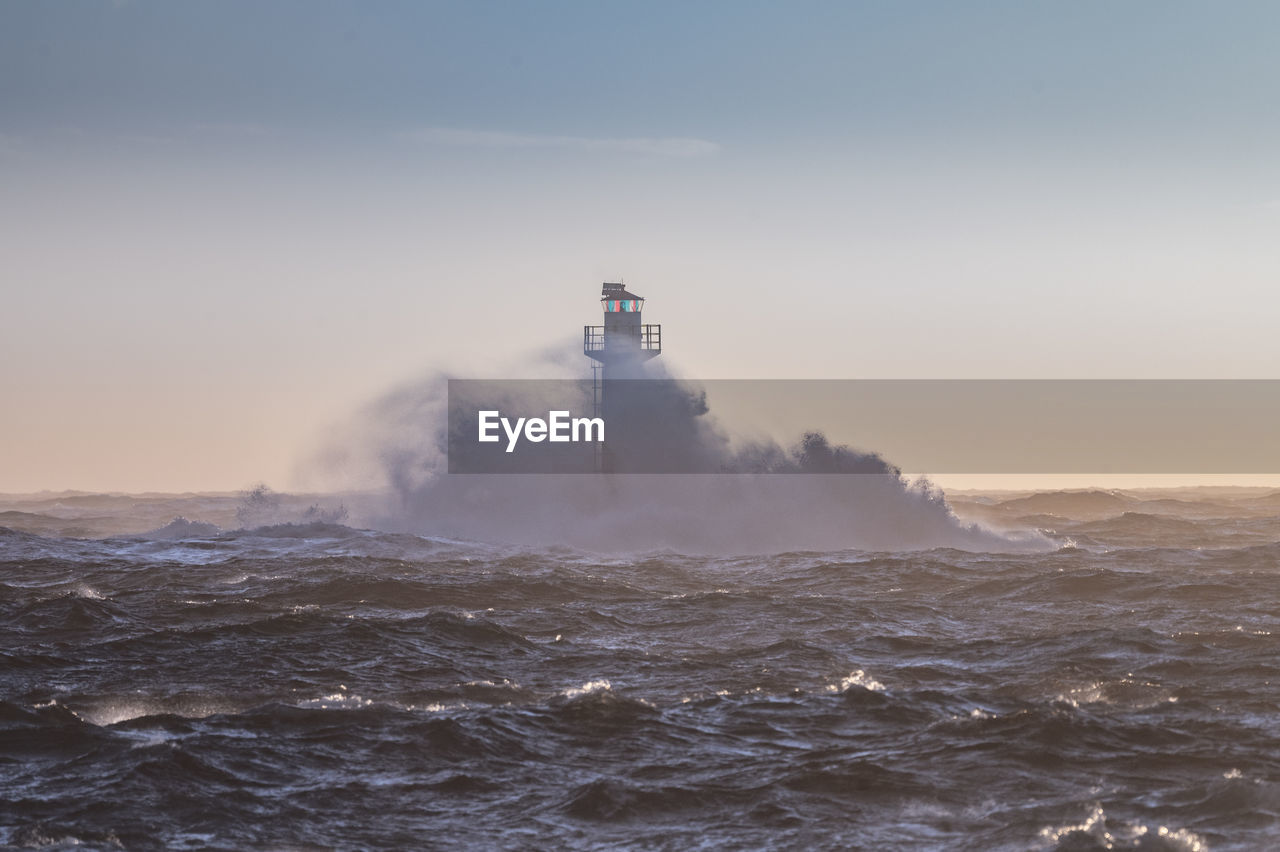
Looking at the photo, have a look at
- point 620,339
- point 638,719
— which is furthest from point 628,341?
point 638,719

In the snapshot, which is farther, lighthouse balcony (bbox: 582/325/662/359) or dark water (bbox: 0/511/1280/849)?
lighthouse balcony (bbox: 582/325/662/359)

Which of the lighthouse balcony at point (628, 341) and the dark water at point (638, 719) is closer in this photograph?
the dark water at point (638, 719)

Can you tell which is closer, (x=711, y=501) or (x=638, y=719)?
(x=638, y=719)

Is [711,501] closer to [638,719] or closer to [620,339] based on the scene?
[620,339]

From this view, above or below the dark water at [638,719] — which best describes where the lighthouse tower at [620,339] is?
above

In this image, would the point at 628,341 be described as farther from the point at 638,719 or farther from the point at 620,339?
the point at 638,719

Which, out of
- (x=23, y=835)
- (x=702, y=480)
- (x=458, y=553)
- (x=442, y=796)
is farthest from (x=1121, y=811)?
(x=702, y=480)

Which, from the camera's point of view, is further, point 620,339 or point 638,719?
point 620,339

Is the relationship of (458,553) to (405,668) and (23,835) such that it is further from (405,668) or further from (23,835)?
(23,835)

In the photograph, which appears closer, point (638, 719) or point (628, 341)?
point (638, 719)
